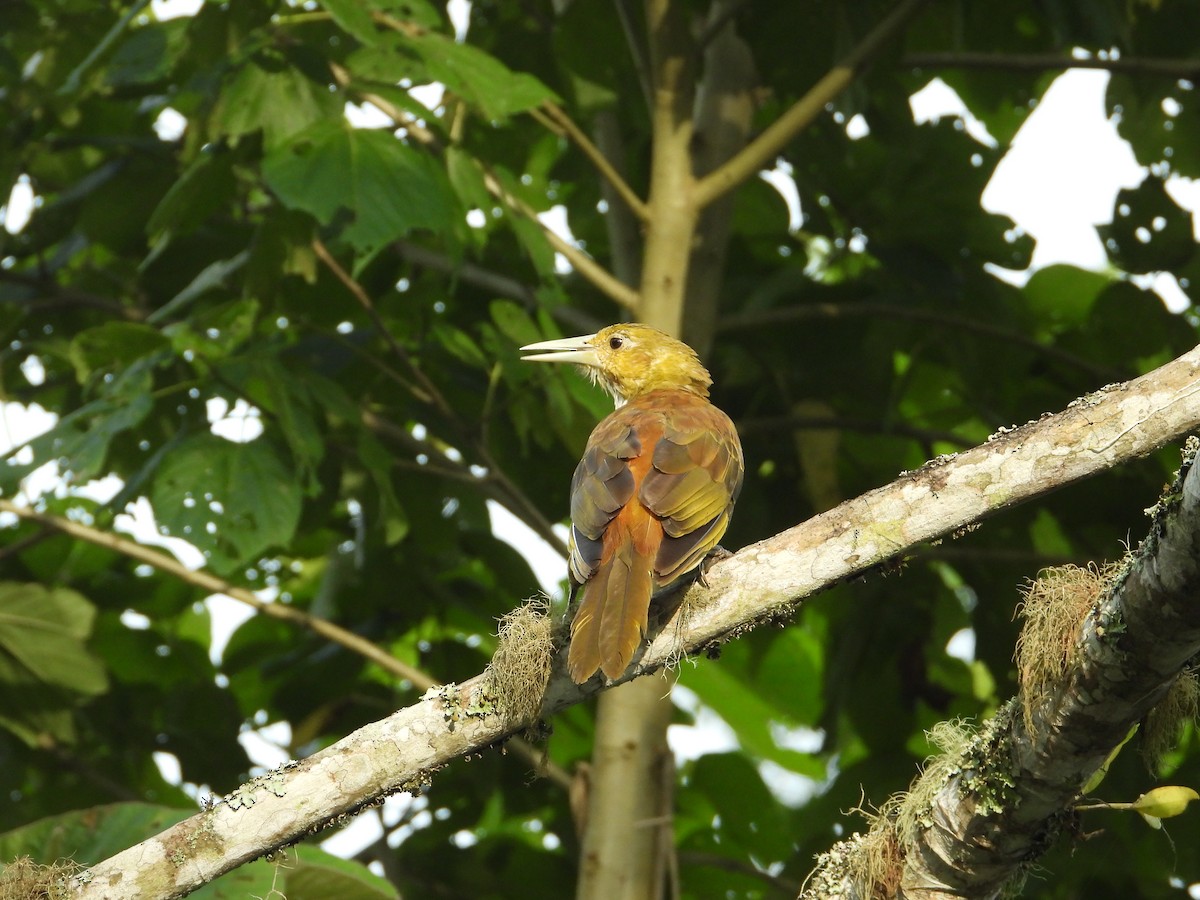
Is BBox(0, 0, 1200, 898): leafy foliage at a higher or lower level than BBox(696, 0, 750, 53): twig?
lower

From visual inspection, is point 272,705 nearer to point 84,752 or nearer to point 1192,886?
point 84,752

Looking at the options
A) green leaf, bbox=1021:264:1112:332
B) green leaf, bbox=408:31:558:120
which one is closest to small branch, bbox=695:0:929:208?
green leaf, bbox=408:31:558:120

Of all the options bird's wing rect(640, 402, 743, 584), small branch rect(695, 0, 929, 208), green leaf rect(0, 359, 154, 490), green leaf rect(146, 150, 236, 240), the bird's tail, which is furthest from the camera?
small branch rect(695, 0, 929, 208)

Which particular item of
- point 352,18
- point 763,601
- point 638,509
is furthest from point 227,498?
point 763,601

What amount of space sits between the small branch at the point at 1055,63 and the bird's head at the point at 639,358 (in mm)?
1419

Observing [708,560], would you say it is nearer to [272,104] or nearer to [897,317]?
[272,104]

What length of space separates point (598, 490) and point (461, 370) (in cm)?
161

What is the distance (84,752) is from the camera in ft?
18.8

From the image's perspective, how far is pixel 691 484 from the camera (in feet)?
11.6

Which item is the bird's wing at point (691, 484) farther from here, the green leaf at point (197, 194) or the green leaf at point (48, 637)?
the green leaf at point (48, 637)

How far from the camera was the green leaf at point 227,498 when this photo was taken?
12.7 ft

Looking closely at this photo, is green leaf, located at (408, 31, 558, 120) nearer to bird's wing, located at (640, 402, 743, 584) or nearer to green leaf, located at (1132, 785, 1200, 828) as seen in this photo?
bird's wing, located at (640, 402, 743, 584)

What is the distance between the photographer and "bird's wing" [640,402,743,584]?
10.4 ft

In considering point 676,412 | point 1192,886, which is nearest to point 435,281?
point 676,412
